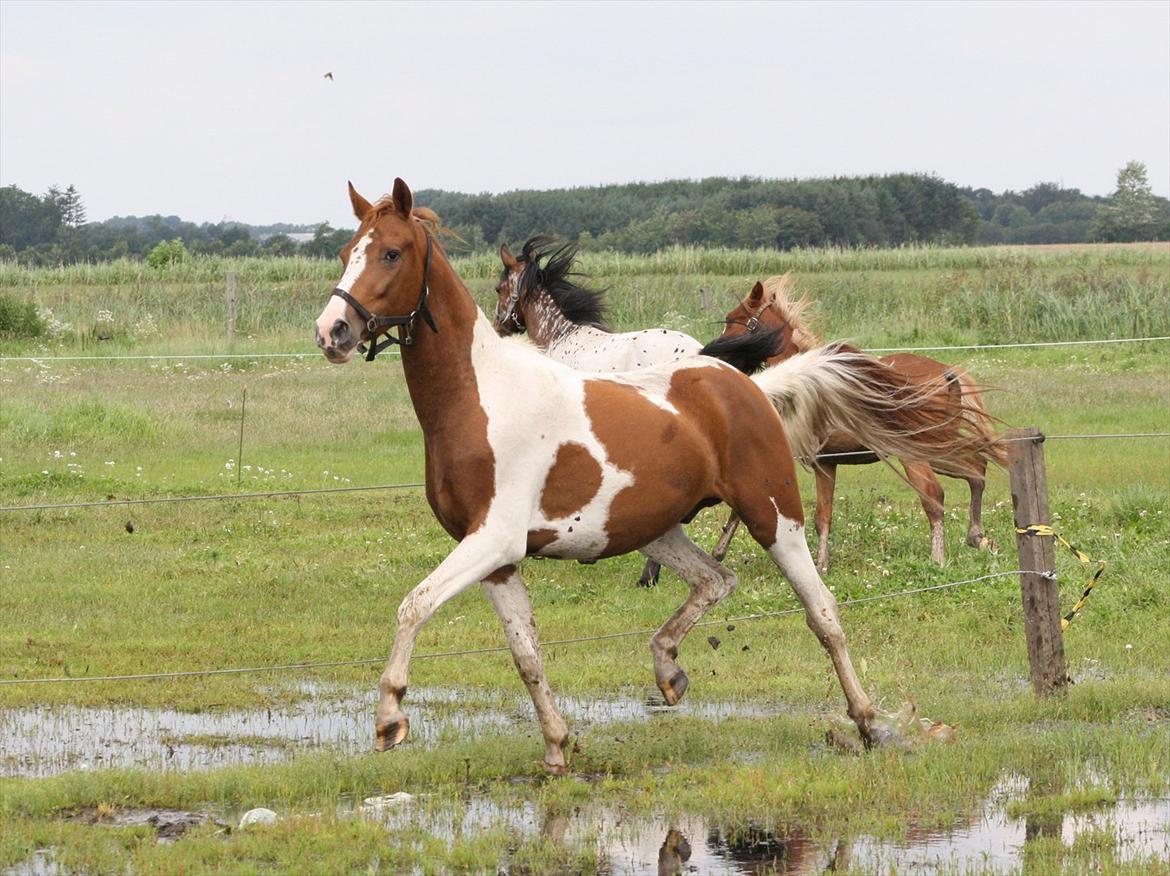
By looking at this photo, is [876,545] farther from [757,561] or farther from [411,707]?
[411,707]

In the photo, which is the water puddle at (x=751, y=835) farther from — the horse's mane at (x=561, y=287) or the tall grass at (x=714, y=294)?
the tall grass at (x=714, y=294)

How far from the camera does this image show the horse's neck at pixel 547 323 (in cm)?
1262

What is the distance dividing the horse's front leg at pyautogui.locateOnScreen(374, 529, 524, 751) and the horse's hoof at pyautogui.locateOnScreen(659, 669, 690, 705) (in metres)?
1.49

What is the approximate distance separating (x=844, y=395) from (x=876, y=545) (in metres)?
5.41

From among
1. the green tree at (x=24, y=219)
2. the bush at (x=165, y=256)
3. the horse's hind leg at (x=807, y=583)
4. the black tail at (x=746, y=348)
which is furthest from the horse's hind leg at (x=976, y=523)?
the green tree at (x=24, y=219)

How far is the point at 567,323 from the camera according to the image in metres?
12.6

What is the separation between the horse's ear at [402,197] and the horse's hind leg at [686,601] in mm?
2358

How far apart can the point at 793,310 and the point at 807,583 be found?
6042mm

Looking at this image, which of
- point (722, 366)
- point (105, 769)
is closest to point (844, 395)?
point (722, 366)

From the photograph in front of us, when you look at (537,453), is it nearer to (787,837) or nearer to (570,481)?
(570,481)

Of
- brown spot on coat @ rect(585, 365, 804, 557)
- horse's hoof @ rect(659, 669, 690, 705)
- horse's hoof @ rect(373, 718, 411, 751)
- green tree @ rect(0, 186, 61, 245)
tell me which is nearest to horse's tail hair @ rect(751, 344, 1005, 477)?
brown spot on coat @ rect(585, 365, 804, 557)

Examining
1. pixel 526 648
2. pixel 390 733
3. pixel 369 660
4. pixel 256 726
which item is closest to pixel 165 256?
pixel 369 660

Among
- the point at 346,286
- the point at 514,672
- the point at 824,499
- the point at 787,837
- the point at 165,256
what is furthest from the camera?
the point at 165,256

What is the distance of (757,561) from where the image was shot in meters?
13.5
